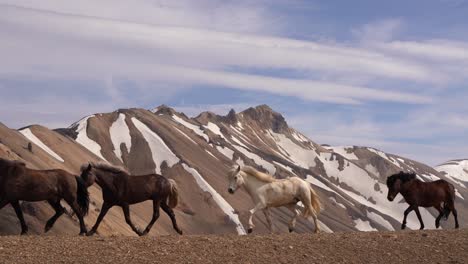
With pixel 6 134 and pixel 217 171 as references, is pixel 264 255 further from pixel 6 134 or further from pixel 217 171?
pixel 217 171

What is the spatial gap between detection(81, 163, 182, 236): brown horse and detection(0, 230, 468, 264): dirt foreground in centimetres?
307

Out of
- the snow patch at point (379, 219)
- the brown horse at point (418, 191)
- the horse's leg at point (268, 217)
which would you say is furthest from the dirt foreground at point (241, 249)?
the snow patch at point (379, 219)

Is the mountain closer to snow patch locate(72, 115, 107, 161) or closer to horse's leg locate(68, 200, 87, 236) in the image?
snow patch locate(72, 115, 107, 161)

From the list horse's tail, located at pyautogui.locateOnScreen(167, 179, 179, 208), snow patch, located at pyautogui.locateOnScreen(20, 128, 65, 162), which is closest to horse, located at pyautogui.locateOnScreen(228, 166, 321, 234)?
horse's tail, located at pyautogui.locateOnScreen(167, 179, 179, 208)

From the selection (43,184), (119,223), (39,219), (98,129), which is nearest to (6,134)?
(119,223)

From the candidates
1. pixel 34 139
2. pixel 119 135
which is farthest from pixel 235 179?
pixel 119 135

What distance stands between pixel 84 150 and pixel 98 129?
29.3 m

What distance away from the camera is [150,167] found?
152 metres

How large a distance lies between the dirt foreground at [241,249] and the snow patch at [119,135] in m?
137

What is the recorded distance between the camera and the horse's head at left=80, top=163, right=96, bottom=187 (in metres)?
20.5

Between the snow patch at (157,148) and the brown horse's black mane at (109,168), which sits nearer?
the brown horse's black mane at (109,168)

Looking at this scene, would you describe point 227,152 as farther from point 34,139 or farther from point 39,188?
point 39,188

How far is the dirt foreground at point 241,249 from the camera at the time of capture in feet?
51.2

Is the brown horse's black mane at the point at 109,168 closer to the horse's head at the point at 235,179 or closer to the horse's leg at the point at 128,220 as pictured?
the horse's leg at the point at 128,220
